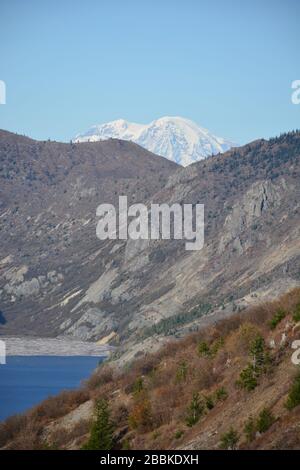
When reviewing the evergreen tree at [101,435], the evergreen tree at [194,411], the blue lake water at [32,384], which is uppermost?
the evergreen tree at [194,411]

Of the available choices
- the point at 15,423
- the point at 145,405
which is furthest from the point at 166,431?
the point at 15,423

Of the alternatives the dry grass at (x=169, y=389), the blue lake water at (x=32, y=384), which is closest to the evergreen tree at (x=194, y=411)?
the dry grass at (x=169, y=389)

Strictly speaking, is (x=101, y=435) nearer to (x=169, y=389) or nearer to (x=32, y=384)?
(x=169, y=389)

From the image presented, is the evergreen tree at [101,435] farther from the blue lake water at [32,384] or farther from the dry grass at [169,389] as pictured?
the blue lake water at [32,384]

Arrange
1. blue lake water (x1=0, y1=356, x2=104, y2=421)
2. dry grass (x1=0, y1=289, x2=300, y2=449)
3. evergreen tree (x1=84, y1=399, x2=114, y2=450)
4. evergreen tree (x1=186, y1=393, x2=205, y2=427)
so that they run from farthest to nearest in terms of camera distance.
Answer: blue lake water (x1=0, y1=356, x2=104, y2=421), evergreen tree (x1=84, y1=399, x2=114, y2=450), dry grass (x1=0, y1=289, x2=300, y2=449), evergreen tree (x1=186, y1=393, x2=205, y2=427)

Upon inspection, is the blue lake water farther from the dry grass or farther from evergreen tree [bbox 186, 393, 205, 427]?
evergreen tree [bbox 186, 393, 205, 427]

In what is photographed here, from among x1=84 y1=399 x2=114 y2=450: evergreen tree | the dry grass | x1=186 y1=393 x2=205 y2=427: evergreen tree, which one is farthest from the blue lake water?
x1=186 y1=393 x2=205 y2=427: evergreen tree

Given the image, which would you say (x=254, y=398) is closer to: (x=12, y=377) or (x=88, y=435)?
(x=88, y=435)

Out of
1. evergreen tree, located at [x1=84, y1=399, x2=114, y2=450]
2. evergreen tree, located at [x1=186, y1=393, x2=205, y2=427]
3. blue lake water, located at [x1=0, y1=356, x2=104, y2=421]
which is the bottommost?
blue lake water, located at [x1=0, y1=356, x2=104, y2=421]

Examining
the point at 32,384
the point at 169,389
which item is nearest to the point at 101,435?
the point at 169,389

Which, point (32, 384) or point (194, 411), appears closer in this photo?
point (194, 411)

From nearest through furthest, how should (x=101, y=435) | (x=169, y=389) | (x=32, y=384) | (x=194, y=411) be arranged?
(x=194, y=411)
(x=101, y=435)
(x=169, y=389)
(x=32, y=384)
